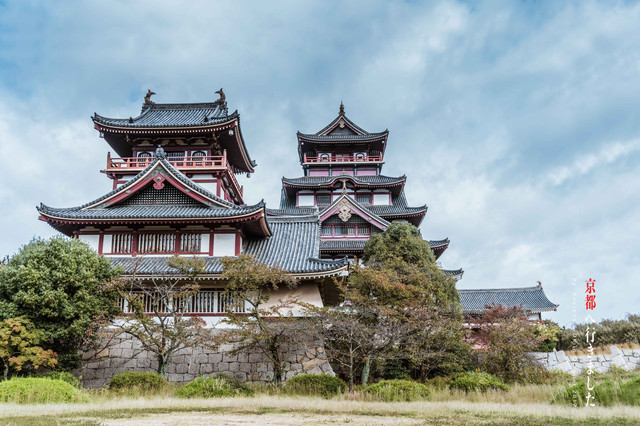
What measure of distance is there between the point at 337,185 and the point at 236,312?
922 inches

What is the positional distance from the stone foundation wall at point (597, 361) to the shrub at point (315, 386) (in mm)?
12812

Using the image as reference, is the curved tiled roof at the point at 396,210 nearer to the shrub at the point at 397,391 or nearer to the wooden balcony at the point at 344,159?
the wooden balcony at the point at 344,159

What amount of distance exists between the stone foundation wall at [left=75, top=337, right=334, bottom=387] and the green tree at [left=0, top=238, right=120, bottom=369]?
80.2 inches

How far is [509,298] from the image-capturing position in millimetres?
44906

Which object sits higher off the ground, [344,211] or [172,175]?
[344,211]

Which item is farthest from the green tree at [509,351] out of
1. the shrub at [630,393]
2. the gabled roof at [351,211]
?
the gabled roof at [351,211]

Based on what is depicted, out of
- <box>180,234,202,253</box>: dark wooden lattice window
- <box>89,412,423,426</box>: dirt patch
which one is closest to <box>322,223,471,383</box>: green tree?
<box>89,412,423,426</box>: dirt patch

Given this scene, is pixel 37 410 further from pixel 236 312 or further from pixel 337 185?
pixel 337 185

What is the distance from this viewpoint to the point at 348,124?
46.1 meters

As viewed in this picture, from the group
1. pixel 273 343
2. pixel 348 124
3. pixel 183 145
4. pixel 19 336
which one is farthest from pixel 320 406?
pixel 348 124

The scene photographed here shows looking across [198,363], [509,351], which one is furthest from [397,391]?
[198,363]

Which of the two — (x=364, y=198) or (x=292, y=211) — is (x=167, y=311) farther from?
(x=364, y=198)

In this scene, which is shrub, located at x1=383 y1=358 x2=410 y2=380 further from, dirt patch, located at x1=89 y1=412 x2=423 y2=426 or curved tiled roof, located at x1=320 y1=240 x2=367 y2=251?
curved tiled roof, located at x1=320 y1=240 x2=367 y2=251

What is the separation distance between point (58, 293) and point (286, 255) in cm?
930
